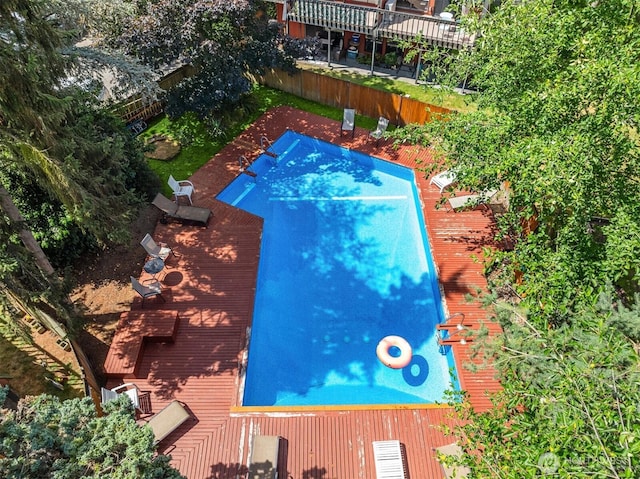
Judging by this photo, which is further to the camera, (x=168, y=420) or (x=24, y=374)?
(x=24, y=374)

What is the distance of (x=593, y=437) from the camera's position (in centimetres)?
468

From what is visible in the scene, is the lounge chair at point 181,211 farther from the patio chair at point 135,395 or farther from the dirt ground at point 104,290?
the patio chair at point 135,395

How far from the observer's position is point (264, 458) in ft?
31.4

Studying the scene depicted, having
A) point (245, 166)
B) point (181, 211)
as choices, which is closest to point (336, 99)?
point (245, 166)

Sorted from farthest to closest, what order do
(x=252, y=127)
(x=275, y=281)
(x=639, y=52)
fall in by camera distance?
(x=252, y=127) < (x=275, y=281) < (x=639, y=52)

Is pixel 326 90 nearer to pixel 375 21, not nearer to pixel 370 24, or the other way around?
pixel 370 24

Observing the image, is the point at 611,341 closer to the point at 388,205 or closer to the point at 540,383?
the point at 540,383

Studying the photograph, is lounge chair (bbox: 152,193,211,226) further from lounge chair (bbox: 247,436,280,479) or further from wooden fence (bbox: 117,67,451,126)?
lounge chair (bbox: 247,436,280,479)

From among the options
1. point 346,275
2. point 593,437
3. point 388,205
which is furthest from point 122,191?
point 593,437

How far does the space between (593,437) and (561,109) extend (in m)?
6.74

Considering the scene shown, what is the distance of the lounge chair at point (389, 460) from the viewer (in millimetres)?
9484

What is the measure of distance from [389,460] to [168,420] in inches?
224

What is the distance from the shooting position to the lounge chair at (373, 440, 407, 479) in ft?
31.1

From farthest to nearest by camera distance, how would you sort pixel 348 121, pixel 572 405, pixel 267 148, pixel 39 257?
1. pixel 348 121
2. pixel 267 148
3. pixel 39 257
4. pixel 572 405
